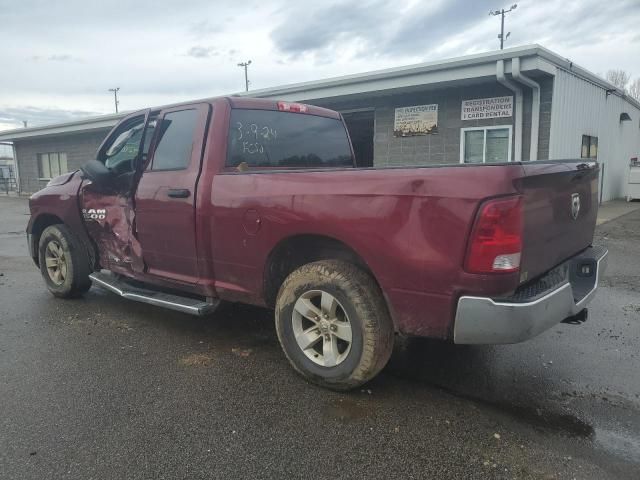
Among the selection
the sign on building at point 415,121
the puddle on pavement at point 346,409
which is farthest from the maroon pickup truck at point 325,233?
the sign on building at point 415,121

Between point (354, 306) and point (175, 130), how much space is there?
226 centimetres

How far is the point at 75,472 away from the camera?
247 centimetres

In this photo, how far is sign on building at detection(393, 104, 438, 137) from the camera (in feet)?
40.7

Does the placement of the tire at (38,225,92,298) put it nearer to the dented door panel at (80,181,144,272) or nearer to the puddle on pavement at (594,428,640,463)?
the dented door panel at (80,181,144,272)

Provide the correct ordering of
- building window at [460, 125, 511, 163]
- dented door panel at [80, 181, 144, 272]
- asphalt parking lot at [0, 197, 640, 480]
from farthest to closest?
building window at [460, 125, 511, 163] < dented door panel at [80, 181, 144, 272] < asphalt parking lot at [0, 197, 640, 480]

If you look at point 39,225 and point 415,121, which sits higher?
point 415,121

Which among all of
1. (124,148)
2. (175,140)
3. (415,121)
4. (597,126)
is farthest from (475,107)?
(175,140)

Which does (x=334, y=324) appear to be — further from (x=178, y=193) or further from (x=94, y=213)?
(x=94, y=213)

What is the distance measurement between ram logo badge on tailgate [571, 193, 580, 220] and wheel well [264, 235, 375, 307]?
4.64ft

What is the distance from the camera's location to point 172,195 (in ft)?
13.2

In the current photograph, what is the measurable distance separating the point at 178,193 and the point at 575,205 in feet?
9.40

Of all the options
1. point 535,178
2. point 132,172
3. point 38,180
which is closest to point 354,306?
point 535,178

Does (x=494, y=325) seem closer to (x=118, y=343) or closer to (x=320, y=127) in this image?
(x=320, y=127)

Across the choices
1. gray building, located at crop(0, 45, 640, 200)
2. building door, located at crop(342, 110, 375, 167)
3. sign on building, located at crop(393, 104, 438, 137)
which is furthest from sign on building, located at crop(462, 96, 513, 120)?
building door, located at crop(342, 110, 375, 167)
